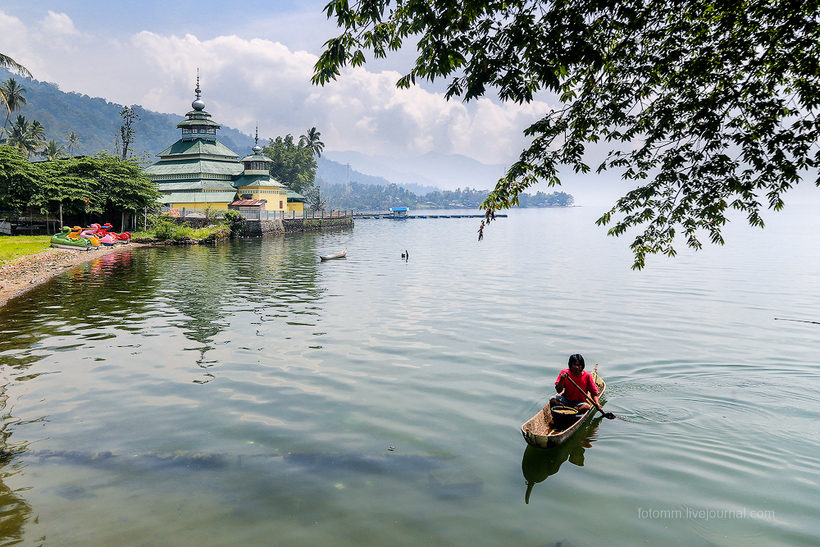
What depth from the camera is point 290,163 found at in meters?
103

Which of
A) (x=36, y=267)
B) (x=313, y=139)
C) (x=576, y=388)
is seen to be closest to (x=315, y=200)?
(x=313, y=139)

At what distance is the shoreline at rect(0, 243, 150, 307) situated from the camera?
21812mm

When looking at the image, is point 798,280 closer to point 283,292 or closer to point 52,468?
point 283,292

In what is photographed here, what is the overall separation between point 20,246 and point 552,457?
41.6 meters

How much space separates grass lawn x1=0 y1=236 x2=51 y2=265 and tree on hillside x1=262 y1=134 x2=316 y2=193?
64.2m

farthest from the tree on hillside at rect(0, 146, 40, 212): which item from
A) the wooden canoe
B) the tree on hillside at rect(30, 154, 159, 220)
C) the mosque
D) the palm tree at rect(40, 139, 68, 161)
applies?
the wooden canoe

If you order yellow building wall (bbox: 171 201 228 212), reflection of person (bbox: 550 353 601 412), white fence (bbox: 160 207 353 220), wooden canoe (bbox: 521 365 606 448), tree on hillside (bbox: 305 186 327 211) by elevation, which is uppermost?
A: tree on hillside (bbox: 305 186 327 211)

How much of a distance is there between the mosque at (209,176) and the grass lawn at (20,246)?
3015cm

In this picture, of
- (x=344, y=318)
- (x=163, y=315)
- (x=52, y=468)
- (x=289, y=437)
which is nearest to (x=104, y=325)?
(x=163, y=315)

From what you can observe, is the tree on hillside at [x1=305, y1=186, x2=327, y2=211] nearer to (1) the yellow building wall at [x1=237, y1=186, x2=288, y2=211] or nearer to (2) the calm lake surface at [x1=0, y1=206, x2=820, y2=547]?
(1) the yellow building wall at [x1=237, y1=186, x2=288, y2=211]

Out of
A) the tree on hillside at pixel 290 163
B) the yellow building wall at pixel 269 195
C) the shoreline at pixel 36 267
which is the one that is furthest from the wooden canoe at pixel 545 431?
the tree on hillside at pixel 290 163

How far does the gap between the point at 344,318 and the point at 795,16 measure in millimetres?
15454

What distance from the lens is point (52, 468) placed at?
7562mm

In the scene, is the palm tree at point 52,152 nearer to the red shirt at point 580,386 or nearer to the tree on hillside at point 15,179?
the tree on hillside at point 15,179
